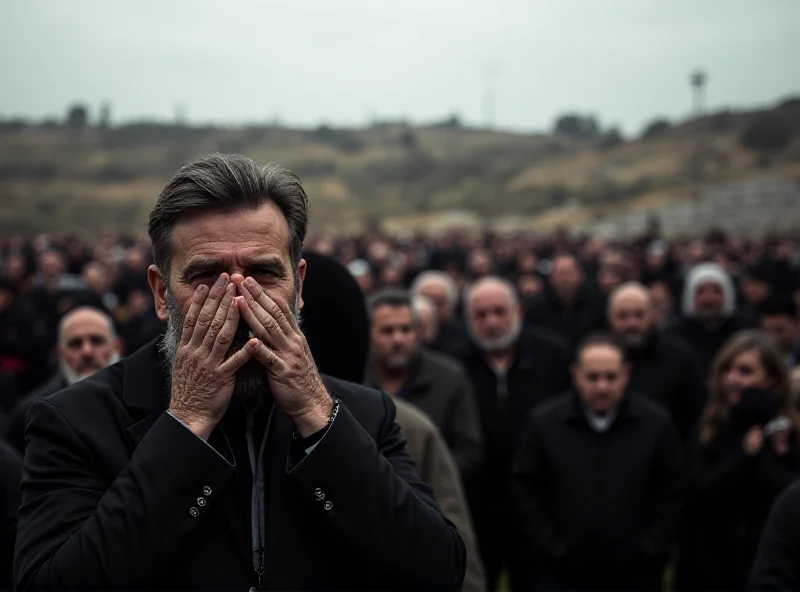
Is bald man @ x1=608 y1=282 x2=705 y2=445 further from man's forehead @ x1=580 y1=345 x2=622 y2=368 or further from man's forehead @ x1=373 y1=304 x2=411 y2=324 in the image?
man's forehead @ x1=373 y1=304 x2=411 y2=324

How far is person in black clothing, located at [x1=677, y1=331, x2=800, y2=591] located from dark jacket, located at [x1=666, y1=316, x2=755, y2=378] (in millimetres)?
2818

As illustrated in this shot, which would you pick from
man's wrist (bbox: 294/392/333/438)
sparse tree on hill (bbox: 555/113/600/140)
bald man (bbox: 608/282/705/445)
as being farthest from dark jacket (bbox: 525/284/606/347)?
sparse tree on hill (bbox: 555/113/600/140)

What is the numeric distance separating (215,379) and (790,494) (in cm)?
228

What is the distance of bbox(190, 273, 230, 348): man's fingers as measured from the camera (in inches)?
75.8

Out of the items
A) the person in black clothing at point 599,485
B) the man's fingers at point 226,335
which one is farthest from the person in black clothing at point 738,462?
the man's fingers at point 226,335

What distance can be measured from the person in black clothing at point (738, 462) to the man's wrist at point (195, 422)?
373 centimetres

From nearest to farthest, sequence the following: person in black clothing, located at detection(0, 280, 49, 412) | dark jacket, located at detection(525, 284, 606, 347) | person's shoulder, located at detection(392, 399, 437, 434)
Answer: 1. person's shoulder, located at detection(392, 399, 437, 434)
2. person in black clothing, located at detection(0, 280, 49, 412)
3. dark jacket, located at detection(525, 284, 606, 347)

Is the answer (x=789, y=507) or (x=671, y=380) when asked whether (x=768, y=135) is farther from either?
(x=789, y=507)

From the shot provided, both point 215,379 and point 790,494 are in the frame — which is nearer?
point 215,379

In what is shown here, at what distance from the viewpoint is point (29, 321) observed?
31.2 feet

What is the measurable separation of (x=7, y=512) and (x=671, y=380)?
4.86 meters

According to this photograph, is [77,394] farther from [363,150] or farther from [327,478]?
[363,150]

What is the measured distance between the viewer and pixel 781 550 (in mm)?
3178

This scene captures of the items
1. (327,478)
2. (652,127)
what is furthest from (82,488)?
(652,127)
